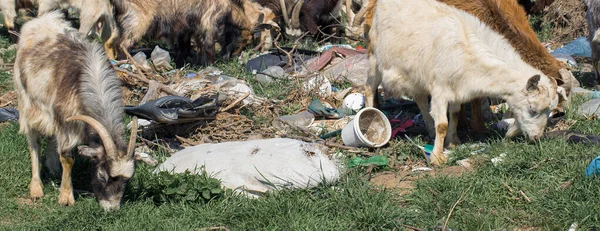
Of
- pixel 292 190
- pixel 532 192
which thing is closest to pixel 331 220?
pixel 292 190

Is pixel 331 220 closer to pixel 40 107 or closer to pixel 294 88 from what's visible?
pixel 40 107

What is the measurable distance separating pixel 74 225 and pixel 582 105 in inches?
201

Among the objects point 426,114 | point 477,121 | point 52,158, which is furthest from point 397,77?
point 52,158

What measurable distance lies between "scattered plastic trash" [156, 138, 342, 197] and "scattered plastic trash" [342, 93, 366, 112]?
68.4 inches

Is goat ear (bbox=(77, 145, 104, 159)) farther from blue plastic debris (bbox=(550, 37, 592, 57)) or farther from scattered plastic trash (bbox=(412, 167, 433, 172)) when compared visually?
blue plastic debris (bbox=(550, 37, 592, 57))

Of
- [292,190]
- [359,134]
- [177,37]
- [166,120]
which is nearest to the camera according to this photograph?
[292,190]

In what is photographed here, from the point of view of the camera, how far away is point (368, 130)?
7.59 m

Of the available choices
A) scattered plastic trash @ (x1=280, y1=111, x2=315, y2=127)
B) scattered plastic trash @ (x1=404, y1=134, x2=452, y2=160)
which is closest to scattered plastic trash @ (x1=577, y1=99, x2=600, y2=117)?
scattered plastic trash @ (x1=404, y1=134, x2=452, y2=160)

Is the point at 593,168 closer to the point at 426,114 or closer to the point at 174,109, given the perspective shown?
the point at 426,114

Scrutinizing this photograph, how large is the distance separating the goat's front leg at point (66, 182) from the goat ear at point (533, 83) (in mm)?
3737

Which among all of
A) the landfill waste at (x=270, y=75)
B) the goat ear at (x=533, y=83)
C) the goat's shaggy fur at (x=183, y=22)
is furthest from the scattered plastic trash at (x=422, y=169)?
the goat's shaggy fur at (x=183, y=22)

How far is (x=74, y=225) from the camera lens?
582 cm

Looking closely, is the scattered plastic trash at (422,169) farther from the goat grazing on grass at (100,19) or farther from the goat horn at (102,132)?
the goat grazing on grass at (100,19)

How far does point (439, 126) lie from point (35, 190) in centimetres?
348
